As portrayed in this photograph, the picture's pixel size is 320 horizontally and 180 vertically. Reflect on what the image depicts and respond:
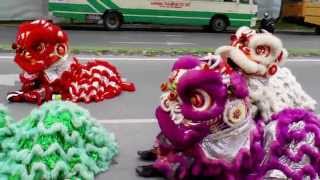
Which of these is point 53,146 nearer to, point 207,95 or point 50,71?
point 207,95

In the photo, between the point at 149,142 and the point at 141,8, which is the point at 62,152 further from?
the point at 141,8

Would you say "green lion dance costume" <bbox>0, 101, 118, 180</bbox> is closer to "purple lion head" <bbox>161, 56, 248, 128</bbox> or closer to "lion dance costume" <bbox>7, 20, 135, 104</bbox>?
"purple lion head" <bbox>161, 56, 248, 128</bbox>

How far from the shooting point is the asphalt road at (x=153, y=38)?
15281 mm

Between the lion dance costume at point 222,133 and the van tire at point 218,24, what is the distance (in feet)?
47.6

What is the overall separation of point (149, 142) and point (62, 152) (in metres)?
1.41

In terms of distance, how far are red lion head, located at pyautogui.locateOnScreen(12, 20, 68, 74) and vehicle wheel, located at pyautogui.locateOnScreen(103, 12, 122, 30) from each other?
1121cm

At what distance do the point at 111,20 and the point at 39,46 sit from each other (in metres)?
11.5

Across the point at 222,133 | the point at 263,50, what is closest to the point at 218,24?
the point at 263,50

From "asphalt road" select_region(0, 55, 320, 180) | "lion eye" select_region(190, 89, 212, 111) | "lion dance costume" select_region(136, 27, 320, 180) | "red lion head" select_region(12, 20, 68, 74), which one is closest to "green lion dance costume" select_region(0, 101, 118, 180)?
"asphalt road" select_region(0, 55, 320, 180)

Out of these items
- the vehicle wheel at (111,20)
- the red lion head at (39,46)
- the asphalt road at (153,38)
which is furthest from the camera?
the vehicle wheel at (111,20)

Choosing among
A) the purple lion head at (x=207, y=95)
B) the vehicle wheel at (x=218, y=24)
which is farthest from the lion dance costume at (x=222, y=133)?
the vehicle wheel at (x=218, y=24)

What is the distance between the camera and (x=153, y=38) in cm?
1700

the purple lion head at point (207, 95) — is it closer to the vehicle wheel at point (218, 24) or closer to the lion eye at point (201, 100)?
the lion eye at point (201, 100)

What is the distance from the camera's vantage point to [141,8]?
17.9 m
